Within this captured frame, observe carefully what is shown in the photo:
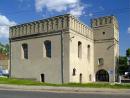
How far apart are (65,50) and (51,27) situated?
4.71 m

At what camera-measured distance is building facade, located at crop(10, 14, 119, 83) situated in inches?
1663

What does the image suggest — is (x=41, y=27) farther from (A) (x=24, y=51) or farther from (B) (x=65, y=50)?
(B) (x=65, y=50)

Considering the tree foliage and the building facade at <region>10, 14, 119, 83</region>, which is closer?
the building facade at <region>10, 14, 119, 83</region>

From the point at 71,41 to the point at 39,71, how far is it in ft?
24.4

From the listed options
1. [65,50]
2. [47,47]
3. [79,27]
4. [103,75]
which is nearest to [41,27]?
[47,47]

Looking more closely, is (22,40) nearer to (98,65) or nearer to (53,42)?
(53,42)

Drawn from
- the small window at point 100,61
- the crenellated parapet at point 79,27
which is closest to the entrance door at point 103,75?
the small window at point 100,61

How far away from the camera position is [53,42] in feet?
142

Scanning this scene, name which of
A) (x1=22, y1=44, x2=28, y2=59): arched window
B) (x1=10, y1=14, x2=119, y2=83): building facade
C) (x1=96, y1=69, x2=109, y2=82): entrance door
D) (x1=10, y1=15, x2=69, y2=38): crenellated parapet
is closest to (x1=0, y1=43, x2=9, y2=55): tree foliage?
(x1=10, y1=15, x2=69, y2=38): crenellated parapet

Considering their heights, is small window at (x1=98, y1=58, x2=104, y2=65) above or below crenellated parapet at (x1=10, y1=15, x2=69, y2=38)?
below

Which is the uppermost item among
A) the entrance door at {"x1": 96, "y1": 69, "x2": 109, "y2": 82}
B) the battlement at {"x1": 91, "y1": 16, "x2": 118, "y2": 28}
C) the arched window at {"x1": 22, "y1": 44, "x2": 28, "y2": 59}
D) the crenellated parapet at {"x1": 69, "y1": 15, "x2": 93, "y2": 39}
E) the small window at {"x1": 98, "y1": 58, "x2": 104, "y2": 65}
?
the battlement at {"x1": 91, "y1": 16, "x2": 118, "y2": 28}

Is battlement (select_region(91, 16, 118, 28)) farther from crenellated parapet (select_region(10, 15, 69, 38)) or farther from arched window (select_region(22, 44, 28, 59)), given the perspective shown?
arched window (select_region(22, 44, 28, 59))

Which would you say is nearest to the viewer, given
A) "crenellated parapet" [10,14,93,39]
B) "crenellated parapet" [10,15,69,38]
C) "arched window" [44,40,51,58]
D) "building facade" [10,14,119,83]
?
"building facade" [10,14,119,83]

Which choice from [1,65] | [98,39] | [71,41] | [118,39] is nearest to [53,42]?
[71,41]
